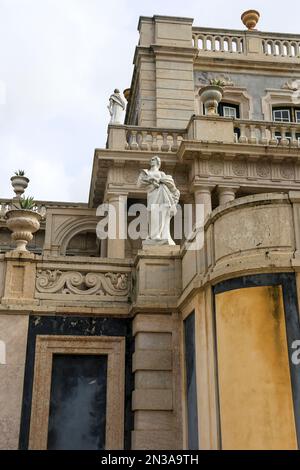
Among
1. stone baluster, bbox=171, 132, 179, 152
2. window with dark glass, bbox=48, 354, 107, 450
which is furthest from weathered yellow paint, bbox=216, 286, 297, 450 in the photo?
stone baluster, bbox=171, 132, 179, 152

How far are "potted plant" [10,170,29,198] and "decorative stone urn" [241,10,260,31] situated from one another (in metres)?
12.1

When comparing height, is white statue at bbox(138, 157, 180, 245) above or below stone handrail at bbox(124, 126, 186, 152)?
below

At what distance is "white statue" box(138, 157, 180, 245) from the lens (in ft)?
39.0

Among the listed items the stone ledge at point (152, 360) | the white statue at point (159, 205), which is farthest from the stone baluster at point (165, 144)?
the stone ledge at point (152, 360)

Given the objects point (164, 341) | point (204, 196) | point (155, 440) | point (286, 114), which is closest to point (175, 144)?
point (204, 196)

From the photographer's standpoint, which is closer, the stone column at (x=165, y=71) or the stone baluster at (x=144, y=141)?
the stone baluster at (x=144, y=141)

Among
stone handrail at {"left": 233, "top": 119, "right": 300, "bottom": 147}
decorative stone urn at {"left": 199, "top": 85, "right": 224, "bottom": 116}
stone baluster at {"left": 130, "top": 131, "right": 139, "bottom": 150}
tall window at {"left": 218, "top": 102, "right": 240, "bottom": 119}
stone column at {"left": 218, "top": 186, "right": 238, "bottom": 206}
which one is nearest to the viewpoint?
stone column at {"left": 218, "top": 186, "right": 238, "bottom": 206}

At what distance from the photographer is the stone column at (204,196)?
1870cm

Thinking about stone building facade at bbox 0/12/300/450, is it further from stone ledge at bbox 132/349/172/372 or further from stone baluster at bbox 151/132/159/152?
stone baluster at bbox 151/132/159/152

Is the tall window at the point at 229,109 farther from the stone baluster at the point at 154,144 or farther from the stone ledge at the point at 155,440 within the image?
the stone ledge at the point at 155,440

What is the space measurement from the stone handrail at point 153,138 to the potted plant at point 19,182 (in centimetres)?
515

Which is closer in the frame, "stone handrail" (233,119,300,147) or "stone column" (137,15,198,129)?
"stone handrail" (233,119,300,147)

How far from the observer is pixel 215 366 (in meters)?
9.09
